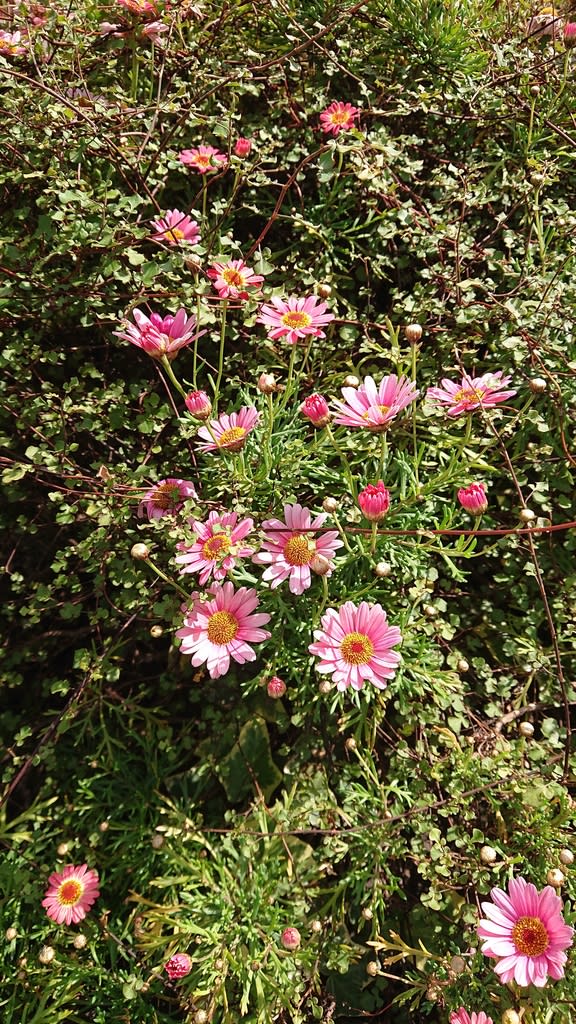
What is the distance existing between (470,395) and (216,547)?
51cm

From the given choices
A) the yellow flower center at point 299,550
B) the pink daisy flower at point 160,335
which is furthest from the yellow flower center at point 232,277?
the yellow flower center at point 299,550

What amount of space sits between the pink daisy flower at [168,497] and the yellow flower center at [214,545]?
0.38 feet

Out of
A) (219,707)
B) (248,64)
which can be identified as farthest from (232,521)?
(248,64)

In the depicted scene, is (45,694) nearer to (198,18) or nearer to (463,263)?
(463,263)

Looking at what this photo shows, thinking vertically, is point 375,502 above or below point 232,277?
below

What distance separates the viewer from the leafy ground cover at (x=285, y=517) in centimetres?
110

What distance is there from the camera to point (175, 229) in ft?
4.24

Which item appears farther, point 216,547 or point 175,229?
point 175,229

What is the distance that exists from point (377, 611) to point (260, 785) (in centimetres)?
63

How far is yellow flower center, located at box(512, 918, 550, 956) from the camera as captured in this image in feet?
2.82

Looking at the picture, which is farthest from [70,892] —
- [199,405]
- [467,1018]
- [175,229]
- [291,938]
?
[175,229]

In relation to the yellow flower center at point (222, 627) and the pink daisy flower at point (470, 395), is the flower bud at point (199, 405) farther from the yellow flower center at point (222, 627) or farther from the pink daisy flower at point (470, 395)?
the pink daisy flower at point (470, 395)

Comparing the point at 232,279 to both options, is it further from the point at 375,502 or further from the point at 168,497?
the point at 375,502

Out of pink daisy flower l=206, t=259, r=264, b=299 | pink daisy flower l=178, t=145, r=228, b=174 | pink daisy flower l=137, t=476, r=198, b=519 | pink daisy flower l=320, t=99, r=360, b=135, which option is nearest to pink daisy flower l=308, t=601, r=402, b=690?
pink daisy flower l=137, t=476, r=198, b=519
